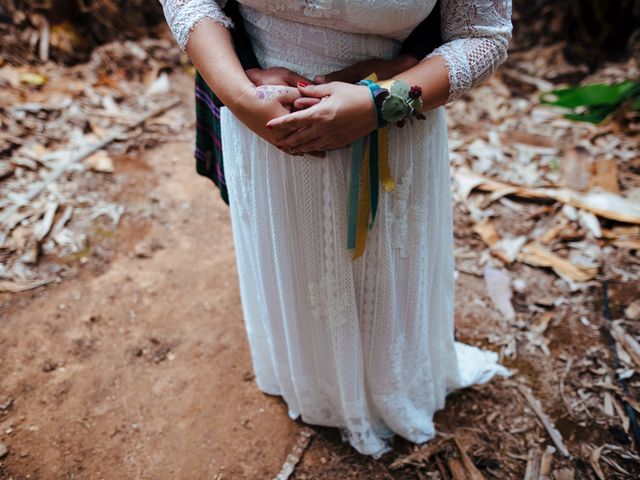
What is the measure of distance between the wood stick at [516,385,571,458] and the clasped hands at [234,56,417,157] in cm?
165

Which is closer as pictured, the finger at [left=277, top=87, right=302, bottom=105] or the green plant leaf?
the finger at [left=277, top=87, right=302, bottom=105]

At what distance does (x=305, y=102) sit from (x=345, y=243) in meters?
0.47

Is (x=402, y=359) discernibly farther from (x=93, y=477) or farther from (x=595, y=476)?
(x=93, y=477)

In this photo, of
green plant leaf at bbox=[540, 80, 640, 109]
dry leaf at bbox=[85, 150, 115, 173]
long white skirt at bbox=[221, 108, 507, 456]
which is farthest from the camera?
green plant leaf at bbox=[540, 80, 640, 109]

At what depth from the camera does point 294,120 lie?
3.46ft

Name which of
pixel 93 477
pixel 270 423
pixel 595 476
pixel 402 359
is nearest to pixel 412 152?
pixel 402 359

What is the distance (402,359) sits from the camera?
1.67 m

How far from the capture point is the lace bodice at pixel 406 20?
1.04m

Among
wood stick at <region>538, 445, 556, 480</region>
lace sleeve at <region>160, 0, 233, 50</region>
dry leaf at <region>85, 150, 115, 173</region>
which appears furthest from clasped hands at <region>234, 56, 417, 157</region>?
dry leaf at <region>85, 150, 115, 173</region>

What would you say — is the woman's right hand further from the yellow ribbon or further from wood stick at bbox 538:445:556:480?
wood stick at bbox 538:445:556:480

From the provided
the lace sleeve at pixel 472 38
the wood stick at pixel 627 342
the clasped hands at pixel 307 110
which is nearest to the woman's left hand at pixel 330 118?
the clasped hands at pixel 307 110

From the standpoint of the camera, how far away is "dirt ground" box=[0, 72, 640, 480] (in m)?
1.87

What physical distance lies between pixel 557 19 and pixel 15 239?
5.86 m

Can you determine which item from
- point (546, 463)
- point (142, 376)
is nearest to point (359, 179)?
point (546, 463)
